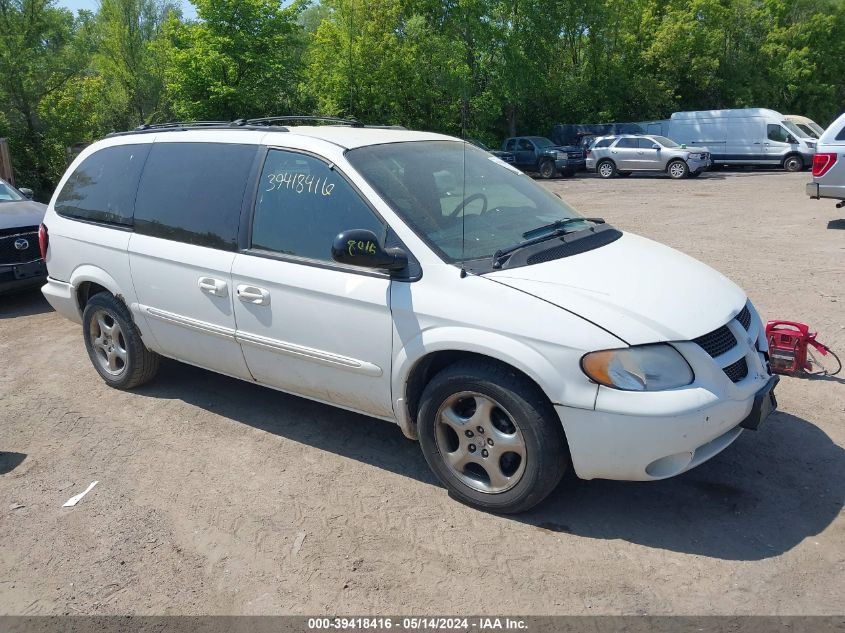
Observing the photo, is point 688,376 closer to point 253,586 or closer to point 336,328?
point 336,328

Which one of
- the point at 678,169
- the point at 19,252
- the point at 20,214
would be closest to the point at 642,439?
the point at 19,252

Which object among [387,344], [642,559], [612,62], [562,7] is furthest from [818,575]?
[612,62]

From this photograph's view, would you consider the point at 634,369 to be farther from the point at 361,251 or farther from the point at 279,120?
the point at 279,120

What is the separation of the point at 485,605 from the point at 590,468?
80 cm

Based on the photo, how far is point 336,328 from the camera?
417 cm

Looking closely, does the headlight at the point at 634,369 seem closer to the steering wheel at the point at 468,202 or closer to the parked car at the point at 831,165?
the steering wheel at the point at 468,202

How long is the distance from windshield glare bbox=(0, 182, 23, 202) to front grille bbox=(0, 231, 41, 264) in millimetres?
1151

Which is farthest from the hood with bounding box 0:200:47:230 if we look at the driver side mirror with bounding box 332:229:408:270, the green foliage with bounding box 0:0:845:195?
the green foliage with bounding box 0:0:845:195

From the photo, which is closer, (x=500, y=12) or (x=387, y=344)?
(x=387, y=344)

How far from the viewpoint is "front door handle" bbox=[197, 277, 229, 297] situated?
4.62 meters

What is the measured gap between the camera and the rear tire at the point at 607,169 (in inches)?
1118

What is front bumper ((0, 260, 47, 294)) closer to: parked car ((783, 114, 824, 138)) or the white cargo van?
the white cargo van

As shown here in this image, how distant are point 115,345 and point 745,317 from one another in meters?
4.29

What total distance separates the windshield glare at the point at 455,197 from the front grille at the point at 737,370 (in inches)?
50.0
